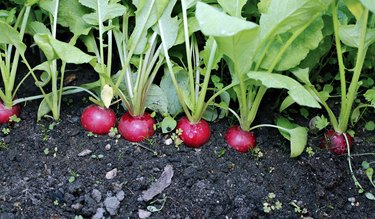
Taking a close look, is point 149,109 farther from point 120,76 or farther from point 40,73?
point 40,73

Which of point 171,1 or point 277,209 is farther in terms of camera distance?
point 171,1

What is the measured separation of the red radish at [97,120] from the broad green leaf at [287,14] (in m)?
0.52

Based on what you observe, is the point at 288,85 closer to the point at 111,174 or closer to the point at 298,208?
the point at 298,208

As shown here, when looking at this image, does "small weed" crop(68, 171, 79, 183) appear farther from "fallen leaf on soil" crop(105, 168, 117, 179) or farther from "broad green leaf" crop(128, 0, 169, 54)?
"broad green leaf" crop(128, 0, 169, 54)

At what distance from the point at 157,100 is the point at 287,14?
1.62 ft

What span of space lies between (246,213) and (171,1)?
2.16 ft

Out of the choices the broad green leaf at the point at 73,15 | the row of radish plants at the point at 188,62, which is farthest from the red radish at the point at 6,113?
the broad green leaf at the point at 73,15

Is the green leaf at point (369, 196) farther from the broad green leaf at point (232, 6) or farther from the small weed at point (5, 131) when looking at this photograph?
the small weed at point (5, 131)

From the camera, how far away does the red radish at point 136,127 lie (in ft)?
5.75

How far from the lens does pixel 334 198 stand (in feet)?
5.49

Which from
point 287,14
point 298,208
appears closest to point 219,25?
point 287,14

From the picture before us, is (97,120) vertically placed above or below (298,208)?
above

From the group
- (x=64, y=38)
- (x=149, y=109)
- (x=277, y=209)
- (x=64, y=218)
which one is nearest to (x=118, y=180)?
(x=64, y=218)

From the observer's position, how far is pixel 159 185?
1.63m
